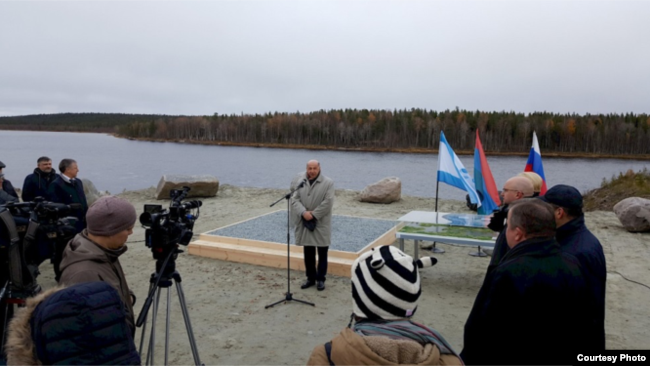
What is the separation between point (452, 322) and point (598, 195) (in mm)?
12637

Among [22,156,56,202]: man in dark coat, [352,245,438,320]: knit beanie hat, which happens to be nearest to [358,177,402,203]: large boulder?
[22,156,56,202]: man in dark coat

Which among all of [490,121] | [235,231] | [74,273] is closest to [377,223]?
[235,231]

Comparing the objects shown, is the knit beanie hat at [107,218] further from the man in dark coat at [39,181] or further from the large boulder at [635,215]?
the large boulder at [635,215]

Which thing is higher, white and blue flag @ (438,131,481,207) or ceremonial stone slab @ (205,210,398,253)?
white and blue flag @ (438,131,481,207)

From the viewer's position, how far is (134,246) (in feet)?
28.0

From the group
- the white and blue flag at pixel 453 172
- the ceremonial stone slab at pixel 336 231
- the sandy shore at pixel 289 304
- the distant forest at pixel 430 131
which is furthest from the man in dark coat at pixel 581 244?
the distant forest at pixel 430 131

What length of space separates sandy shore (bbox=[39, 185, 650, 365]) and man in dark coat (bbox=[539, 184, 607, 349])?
2005 mm

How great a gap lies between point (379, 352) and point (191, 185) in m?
13.9

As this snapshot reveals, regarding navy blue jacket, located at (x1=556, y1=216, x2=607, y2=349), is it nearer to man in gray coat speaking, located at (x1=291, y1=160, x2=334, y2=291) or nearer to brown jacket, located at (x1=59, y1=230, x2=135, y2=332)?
brown jacket, located at (x1=59, y1=230, x2=135, y2=332)

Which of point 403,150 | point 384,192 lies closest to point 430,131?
point 403,150

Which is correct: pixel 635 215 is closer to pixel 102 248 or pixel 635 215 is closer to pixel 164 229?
pixel 164 229

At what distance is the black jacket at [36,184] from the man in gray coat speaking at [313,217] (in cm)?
352

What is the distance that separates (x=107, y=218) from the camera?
2291 millimetres

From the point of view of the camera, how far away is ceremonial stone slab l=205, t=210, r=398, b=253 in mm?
8008
